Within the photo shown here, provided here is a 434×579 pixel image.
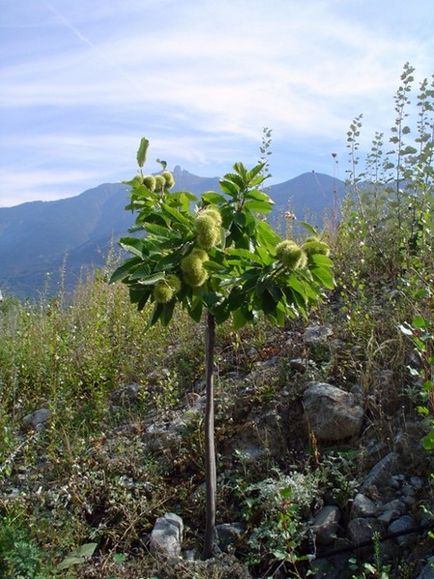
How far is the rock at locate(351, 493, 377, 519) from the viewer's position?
2738 mm

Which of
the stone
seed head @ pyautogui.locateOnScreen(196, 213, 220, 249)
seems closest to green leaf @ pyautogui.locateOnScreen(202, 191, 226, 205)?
seed head @ pyautogui.locateOnScreen(196, 213, 220, 249)

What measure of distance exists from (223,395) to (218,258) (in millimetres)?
1763

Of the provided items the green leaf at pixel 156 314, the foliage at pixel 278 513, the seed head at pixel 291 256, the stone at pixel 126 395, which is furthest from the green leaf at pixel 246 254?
the stone at pixel 126 395

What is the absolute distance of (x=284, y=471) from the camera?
3.16m

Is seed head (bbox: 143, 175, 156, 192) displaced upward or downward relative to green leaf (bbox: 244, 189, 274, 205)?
upward

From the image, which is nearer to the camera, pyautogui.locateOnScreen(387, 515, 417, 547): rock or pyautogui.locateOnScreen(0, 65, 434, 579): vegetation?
pyautogui.locateOnScreen(0, 65, 434, 579): vegetation

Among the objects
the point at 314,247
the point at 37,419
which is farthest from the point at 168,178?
the point at 37,419

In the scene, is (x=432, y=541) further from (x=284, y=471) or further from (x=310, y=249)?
(x=310, y=249)

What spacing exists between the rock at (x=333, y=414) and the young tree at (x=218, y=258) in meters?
1.09

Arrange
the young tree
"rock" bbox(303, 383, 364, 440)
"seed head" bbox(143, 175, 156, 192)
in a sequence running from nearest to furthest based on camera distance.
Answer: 1. the young tree
2. "seed head" bbox(143, 175, 156, 192)
3. "rock" bbox(303, 383, 364, 440)

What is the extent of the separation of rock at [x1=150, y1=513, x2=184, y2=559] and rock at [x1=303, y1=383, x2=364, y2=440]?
0.95 meters

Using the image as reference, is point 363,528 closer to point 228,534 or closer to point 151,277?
point 228,534

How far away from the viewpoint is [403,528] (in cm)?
261

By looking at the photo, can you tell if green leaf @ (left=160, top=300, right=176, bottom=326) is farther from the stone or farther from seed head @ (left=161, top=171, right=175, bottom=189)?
the stone
